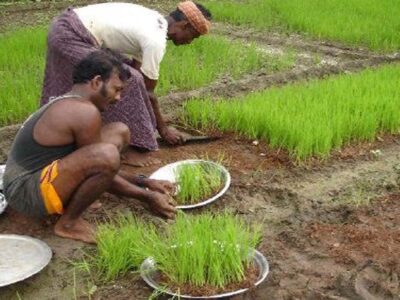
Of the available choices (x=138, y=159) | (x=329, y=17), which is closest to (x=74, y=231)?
(x=138, y=159)

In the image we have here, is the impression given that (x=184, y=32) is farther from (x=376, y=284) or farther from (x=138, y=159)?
(x=376, y=284)

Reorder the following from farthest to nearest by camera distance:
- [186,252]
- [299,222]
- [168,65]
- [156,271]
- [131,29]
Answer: [168,65], [131,29], [299,222], [156,271], [186,252]

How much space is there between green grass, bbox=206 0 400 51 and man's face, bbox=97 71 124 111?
524 cm

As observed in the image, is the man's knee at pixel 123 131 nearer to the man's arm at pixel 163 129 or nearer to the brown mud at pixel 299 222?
the brown mud at pixel 299 222

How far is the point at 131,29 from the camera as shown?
4188mm

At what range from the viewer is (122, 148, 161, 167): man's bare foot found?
4.56 metres

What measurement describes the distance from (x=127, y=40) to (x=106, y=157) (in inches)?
46.3

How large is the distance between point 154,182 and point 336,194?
1208 millimetres

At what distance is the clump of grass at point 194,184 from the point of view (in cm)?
398

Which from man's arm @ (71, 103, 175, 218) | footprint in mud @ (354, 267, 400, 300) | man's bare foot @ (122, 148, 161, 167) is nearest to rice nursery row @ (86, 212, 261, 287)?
man's arm @ (71, 103, 175, 218)

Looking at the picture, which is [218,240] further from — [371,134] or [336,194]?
[371,134]

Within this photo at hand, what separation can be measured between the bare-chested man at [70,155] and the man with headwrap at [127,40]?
0.70 m

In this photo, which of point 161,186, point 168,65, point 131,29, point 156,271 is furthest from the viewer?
point 168,65

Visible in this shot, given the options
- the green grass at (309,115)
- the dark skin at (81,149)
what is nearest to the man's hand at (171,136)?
the green grass at (309,115)
